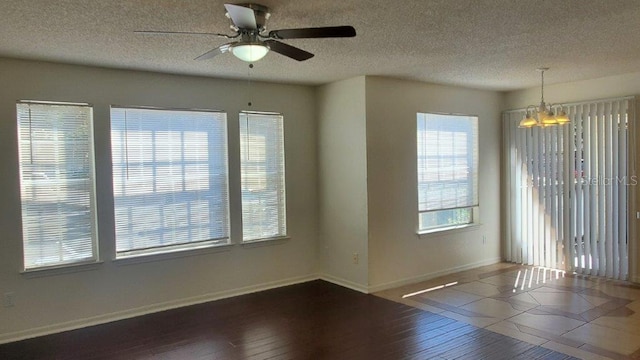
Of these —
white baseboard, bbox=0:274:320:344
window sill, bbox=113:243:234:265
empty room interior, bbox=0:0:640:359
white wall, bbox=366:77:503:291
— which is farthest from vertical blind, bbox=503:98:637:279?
window sill, bbox=113:243:234:265

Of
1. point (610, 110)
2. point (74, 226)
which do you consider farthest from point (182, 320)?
point (610, 110)

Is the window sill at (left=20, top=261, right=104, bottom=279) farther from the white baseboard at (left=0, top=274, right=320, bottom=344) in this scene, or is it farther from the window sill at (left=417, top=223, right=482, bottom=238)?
the window sill at (left=417, top=223, right=482, bottom=238)

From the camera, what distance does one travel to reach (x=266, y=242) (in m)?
5.45

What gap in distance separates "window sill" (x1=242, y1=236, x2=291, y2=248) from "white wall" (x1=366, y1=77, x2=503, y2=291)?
1077 millimetres

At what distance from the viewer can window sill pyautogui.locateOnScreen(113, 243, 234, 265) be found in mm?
4527

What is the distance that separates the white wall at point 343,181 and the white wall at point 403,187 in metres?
0.09

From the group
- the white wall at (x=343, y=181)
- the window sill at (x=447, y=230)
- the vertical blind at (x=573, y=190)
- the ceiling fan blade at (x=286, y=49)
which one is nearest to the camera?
the ceiling fan blade at (x=286, y=49)

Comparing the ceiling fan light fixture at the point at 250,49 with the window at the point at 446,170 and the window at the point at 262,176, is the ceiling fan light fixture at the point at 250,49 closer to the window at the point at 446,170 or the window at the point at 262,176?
the window at the point at 262,176

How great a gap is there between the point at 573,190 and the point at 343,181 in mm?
2872

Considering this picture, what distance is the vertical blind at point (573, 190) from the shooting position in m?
5.39

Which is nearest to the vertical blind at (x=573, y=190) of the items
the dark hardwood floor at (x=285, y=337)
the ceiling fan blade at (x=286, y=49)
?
the dark hardwood floor at (x=285, y=337)

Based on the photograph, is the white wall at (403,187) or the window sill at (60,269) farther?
the white wall at (403,187)

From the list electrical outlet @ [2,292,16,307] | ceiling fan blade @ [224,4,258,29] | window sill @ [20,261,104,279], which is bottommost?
electrical outlet @ [2,292,16,307]

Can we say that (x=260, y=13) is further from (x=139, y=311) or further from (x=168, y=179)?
(x=139, y=311)
